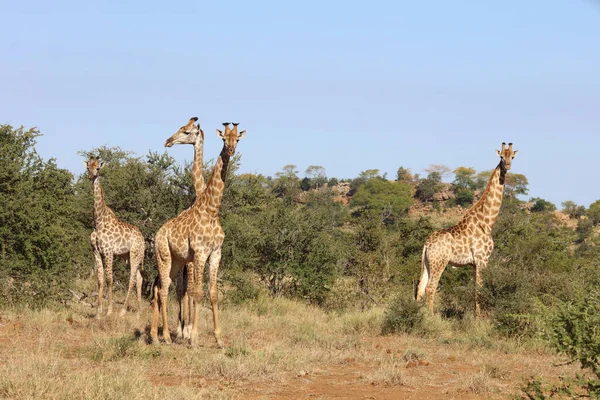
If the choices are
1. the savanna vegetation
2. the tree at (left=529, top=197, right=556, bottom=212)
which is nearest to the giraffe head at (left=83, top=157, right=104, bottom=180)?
the savanna vegetation

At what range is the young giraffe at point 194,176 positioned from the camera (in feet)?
39.4

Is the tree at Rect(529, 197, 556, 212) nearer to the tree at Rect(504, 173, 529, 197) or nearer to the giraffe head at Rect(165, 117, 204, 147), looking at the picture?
the tree at Rect(504, 173, 529, 197)

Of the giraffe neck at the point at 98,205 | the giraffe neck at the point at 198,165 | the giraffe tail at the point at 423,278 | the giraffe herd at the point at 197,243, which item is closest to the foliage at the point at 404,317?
the giraffe herd at the point at 197,243

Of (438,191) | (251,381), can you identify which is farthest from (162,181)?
(438,191)

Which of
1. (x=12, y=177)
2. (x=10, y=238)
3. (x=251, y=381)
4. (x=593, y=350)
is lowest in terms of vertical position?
(x=251, y=381)

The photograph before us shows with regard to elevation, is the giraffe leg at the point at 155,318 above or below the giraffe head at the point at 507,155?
below

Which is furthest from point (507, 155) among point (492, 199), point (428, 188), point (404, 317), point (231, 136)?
point (428, 188)

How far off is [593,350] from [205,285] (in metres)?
10.9

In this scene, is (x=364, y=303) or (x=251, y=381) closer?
(x=251, y=381)

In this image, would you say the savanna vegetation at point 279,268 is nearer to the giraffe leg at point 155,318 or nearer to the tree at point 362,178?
the giraffe leg at point 155,318

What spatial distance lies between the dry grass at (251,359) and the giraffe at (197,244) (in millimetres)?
610

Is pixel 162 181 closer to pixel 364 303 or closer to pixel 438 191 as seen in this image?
pixel 364 303

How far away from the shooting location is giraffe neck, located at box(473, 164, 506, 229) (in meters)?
15.2

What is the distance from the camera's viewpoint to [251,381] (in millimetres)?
9281
